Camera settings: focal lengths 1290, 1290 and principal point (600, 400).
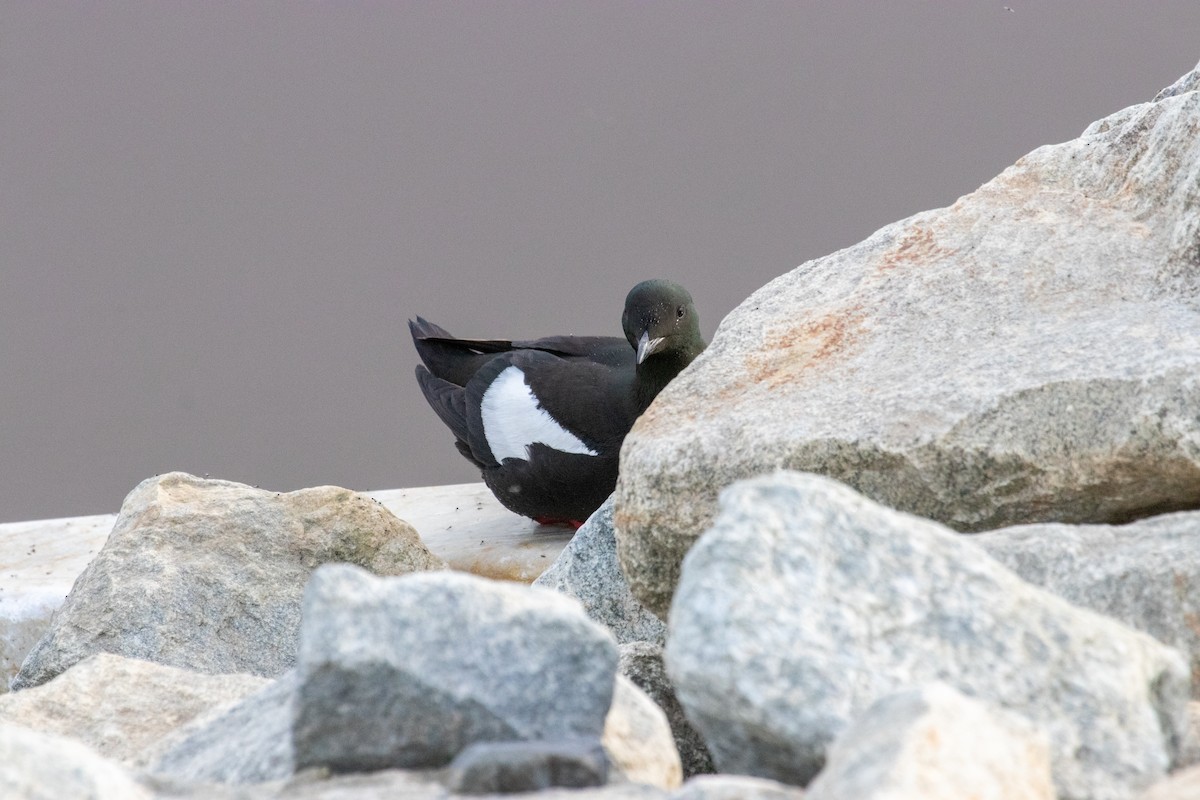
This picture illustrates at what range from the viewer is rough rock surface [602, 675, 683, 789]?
213 centimetres

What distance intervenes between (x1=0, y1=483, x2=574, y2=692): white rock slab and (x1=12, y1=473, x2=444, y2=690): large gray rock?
3.78 feet

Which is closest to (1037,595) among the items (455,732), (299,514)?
(455,732)

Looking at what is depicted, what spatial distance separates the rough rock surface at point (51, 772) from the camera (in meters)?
1.79

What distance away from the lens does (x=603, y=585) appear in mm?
4156

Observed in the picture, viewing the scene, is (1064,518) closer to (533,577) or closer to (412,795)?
(412,795)

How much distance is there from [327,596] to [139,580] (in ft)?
9.21

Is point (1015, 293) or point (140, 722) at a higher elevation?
point (1015, 293)

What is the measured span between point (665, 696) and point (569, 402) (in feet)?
10.6

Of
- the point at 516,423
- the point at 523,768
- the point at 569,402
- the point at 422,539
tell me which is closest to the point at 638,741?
the point at 523,768

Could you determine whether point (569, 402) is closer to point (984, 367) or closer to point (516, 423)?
point (516, 423)

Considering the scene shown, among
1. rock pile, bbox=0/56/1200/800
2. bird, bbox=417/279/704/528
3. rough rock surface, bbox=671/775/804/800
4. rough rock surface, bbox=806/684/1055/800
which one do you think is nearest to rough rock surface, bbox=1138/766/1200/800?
rock pile, bbox=0/56/1200/800

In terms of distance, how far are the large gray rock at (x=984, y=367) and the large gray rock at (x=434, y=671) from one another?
117 cm

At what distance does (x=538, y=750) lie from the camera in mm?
1952

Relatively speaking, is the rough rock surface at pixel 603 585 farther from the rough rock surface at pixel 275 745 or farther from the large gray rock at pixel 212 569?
the rough rock surface at pixel 275 745
